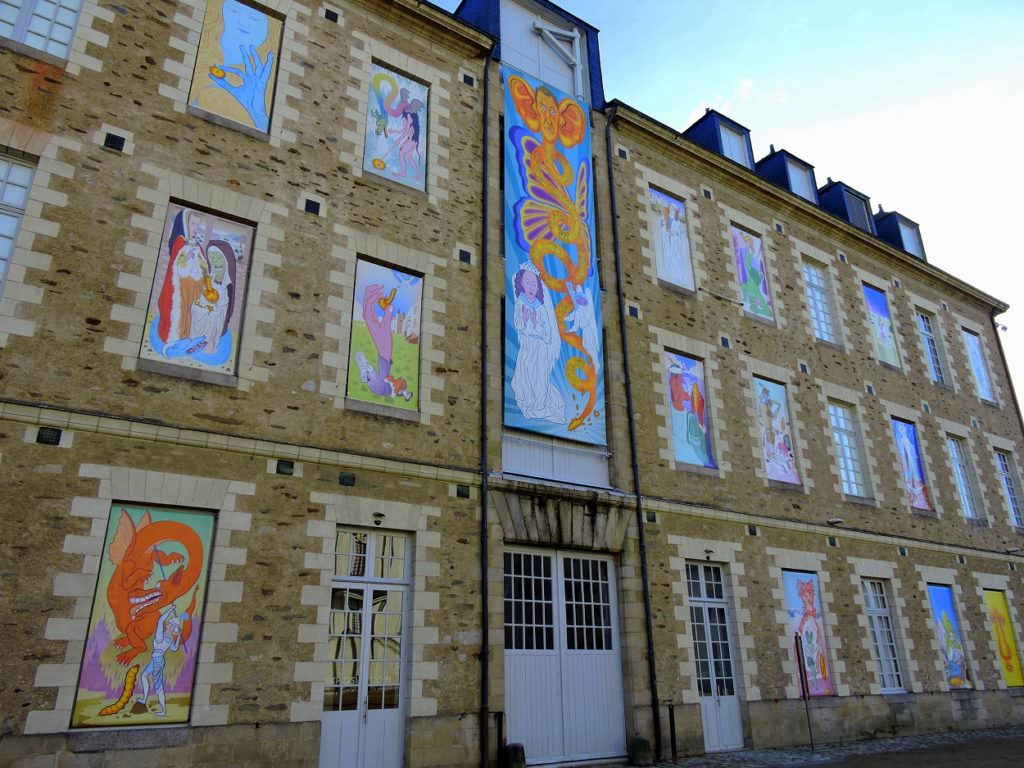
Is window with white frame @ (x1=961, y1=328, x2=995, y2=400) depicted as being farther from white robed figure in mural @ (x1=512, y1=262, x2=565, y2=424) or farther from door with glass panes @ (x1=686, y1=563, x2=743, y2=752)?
white robed figure in mural @ (x1=512, y1=262, x2=565, y2=424)

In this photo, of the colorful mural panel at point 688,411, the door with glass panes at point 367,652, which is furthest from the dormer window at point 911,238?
the door with glass panes at point 367,652

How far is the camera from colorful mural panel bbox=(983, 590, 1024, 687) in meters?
15.4

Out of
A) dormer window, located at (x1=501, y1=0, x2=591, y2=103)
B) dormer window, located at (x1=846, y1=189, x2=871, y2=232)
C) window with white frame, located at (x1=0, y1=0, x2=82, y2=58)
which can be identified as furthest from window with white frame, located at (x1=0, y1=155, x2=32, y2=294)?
dormer window, located at (x1=846, y1=189, x2=871, y2=232)

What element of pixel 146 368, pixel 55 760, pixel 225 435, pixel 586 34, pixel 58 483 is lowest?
pixel 55 760

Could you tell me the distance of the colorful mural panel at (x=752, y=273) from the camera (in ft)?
47.0

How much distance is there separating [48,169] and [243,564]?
449cm

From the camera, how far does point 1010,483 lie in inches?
725

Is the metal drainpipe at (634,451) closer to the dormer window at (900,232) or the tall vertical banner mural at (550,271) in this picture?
the tall vertical banner mural at (550,271)

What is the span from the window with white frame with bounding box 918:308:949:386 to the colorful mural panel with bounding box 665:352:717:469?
8.28 m

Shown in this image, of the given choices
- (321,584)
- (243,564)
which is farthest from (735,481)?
(243,564)

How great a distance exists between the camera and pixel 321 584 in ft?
26.3

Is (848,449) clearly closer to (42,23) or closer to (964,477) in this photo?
(964,477)

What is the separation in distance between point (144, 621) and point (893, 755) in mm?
9828

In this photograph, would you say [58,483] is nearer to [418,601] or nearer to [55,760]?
[55,760]
